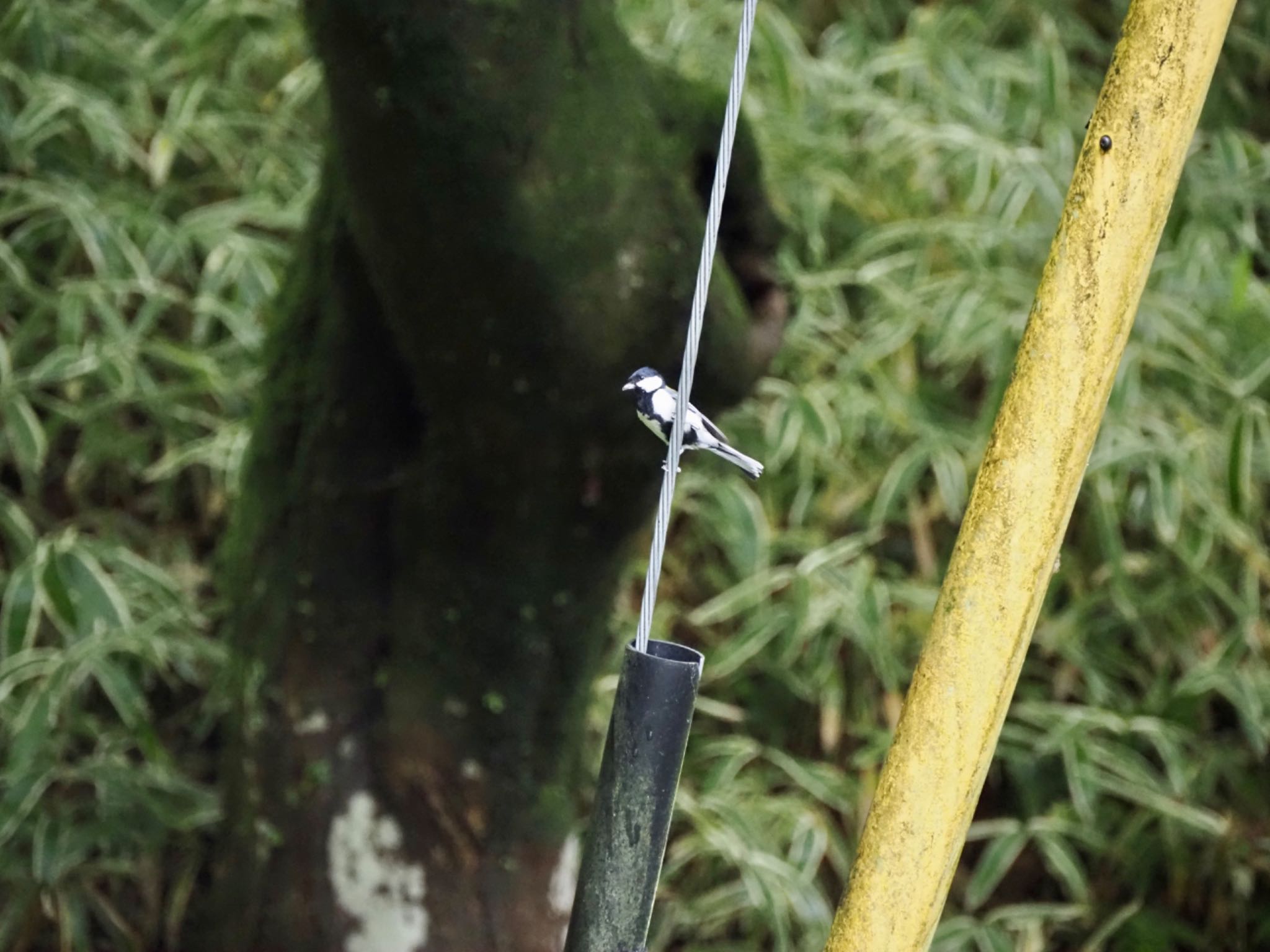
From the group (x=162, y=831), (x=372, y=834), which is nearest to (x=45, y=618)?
(x=162, y=831)

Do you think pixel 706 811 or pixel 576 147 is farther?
pixel 706 811

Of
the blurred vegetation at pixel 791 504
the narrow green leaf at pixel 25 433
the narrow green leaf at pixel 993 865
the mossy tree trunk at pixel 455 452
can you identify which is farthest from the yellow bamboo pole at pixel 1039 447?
the narrow green leaf at pixel 25 433

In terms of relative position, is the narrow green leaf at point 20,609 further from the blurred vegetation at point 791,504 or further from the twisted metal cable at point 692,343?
the twisted metal cable at point 692,343

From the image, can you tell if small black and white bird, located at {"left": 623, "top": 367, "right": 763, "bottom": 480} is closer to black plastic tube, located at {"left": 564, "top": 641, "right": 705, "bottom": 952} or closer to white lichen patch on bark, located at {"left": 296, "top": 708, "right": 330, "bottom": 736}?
black plastic tube, located at {"left": 564, "top": 641, "right": 705, "bottom": 952}

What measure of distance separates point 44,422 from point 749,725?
1.07m

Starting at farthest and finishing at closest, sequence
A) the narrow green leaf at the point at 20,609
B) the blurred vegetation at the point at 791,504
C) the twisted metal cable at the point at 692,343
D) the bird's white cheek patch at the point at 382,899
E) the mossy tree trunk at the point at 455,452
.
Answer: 1. the blurred vegetation at the point at 791,504
2. the narrow green leaf at the point at 20,609
3. the bird's white cheek patch at the point at 382,899
4. the mossy tree trunk at the point at 455,452
5. the twisted metal cable at the point at 692,343

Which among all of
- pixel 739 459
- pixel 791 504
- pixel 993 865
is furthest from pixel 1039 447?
pixel 791 504

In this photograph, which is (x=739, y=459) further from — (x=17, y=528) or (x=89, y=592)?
(x=17, y=528)

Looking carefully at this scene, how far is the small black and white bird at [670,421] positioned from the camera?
676mm

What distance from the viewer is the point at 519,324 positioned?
1.12 m

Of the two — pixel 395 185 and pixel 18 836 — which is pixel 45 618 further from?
pixel 395 185

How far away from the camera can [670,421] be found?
2.28ft

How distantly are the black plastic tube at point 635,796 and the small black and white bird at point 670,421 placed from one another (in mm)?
98

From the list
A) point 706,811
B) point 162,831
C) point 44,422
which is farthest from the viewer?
point 44,422
